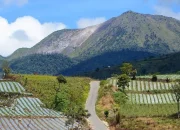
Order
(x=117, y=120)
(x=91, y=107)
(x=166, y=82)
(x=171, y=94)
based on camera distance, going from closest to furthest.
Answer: (x=117, y=120) → (x=91, y=107) → (x=171, y=94) → (x=166, y=82)

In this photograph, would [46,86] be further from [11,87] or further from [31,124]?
[31,124]

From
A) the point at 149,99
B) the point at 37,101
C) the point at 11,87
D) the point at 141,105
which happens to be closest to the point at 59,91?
the point at 37,101

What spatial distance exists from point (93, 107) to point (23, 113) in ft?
92.2

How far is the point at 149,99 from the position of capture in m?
123

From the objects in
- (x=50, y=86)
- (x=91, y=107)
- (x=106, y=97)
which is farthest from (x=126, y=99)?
(x=50, y=86)

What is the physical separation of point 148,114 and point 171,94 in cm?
2768

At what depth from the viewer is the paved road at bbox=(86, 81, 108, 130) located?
86812 mm

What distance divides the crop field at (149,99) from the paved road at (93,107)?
27.6 ft

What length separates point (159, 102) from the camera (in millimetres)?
119875

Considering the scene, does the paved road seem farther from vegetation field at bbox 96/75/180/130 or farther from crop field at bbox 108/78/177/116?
crop field at bbox 108/78/177/116

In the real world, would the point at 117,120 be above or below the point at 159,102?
below

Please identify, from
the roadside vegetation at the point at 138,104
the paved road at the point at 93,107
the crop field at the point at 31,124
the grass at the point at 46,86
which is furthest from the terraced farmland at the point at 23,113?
the roadside vegetation at the point at 138,104

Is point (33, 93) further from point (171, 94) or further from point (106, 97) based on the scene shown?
point (171, 94)

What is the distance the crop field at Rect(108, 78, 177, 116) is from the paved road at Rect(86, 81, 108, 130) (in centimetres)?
841
